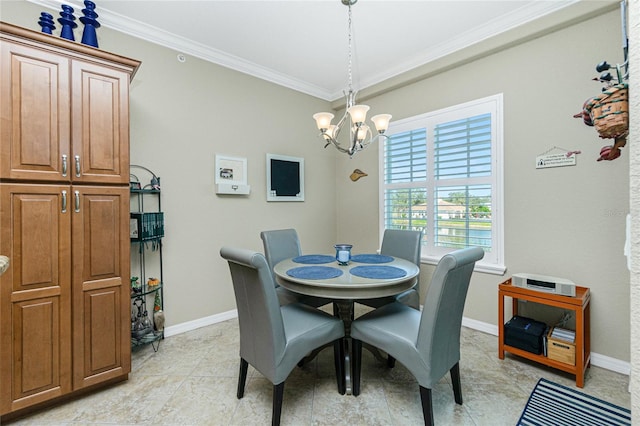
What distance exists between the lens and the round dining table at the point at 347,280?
6.02 ft

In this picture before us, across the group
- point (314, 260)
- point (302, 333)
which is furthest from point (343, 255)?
point (302, 333)

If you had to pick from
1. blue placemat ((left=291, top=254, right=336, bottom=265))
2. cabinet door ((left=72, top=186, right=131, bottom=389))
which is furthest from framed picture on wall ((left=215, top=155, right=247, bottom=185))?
blue placemat ((left=291, top=254, right=336, bottom=265))

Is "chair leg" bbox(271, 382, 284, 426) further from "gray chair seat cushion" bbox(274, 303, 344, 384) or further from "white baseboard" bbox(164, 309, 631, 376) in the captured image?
"white baseboard" bbox(164, 309, 631, 376)

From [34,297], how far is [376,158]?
3.41m

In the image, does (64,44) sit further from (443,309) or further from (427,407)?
(427,407)

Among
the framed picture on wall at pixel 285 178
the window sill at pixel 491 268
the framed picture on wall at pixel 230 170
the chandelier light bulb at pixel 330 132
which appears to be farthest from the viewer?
the framed picture on wall at pixel 285 178

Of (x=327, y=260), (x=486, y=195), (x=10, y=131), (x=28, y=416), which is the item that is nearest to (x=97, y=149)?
(x=10, y=131)

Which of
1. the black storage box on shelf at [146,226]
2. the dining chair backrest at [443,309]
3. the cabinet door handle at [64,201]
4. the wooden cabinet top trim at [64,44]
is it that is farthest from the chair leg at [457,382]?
the wooden cabinet top trim at [64,44]

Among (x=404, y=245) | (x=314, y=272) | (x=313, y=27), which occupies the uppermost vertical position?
(x=313, y=27)

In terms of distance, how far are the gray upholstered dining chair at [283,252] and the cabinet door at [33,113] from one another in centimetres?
157

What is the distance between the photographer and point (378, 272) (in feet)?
6.81

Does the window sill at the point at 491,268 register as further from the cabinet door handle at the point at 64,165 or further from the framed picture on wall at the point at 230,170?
the cabinet door handle at the point at 64,165

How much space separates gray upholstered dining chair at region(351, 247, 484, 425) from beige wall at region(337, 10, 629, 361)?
4.09ft

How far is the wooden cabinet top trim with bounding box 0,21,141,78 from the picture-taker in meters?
1.67
